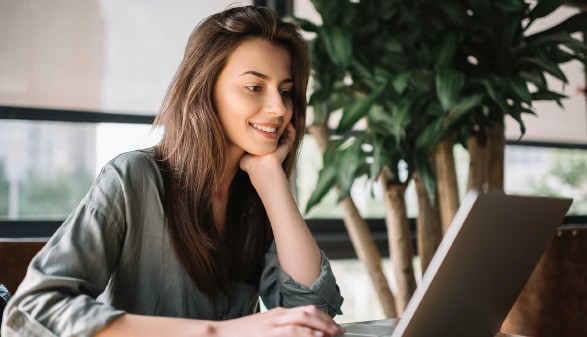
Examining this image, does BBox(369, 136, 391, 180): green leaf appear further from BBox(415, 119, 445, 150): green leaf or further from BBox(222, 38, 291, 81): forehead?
BBox(222, 38, 291, 81): forehead

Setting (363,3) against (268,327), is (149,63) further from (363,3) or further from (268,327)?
(268,327)

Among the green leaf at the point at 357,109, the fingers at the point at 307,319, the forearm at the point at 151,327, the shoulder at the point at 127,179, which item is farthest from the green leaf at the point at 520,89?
the forearm at the point at 151,327

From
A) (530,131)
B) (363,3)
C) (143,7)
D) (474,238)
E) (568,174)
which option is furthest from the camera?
(568,174)

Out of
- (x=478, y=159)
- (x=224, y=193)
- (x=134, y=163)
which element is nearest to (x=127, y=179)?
(x=134, y=163)

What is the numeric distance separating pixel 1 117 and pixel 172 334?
1.89 metres

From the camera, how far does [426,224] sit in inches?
106

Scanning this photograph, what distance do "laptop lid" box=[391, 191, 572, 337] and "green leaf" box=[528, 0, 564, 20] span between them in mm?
1473

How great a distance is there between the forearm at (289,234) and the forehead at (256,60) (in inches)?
9.7

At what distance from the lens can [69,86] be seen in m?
2.72

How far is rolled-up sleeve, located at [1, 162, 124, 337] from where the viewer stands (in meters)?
1.04

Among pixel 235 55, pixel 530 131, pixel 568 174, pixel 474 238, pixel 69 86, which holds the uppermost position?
pixel 235 55

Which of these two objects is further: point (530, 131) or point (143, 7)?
point (530, 131)

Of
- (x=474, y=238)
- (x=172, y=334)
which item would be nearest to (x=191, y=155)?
(x=172, y=334)

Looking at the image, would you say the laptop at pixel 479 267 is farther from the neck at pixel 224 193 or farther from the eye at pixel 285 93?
the eye at pixel 285 93
